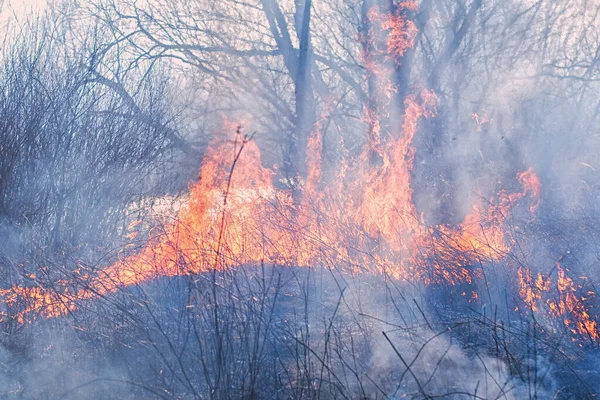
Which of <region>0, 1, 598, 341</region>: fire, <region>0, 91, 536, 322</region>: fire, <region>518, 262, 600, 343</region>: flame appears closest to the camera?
<region>518, 262, 600, 343</region>: flame

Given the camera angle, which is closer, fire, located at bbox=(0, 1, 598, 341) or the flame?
the flame

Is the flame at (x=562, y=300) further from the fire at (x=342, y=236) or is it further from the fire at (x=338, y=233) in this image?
the fire at (x=338, y=233)

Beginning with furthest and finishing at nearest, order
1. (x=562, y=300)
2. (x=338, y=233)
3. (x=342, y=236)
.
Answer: (x=342, y=236), (x=338, y=233), (x=562, y=300)

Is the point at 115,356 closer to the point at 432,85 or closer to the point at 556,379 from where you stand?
the point at 556,379

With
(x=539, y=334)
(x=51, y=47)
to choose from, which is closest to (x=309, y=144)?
(x=51, y=47)

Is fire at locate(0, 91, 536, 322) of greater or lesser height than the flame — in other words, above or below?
above

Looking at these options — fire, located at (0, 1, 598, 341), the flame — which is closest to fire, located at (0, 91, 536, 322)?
fire, located at (0, 1, 598, 341)

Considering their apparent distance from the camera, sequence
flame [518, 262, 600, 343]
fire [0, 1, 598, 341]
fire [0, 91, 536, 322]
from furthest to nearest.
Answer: fire [0, 91, 536, 322] → fire [0, 1, 598, 341] → flame [518, 262, 600, 343]

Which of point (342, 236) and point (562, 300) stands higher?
point (342, 236)

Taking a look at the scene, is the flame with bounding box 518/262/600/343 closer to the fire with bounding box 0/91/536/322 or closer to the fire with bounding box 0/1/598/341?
the fire with bounding box 0/1/598/341

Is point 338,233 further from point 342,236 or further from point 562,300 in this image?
point 562,300

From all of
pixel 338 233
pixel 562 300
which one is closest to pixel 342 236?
pixel 338 233

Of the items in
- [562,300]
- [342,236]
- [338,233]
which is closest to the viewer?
[562,300]

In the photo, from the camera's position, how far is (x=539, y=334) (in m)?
4.81
